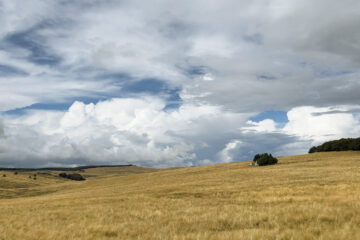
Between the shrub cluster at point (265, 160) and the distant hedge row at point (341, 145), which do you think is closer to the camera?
the shrub cluster at point (265, 160)

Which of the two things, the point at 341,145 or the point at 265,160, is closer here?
the point at 265,160

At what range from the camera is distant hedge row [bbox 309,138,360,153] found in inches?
3103

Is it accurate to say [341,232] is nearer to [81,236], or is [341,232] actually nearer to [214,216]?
[214,216]

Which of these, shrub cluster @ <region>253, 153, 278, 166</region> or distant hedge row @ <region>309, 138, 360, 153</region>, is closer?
shrub cluster @ <region>253, 153, 278, 166</region>

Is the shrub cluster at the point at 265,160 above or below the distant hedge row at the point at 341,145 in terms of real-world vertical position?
below

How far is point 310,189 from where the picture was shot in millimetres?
23875

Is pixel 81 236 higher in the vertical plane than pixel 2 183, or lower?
higher

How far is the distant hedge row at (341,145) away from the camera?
78812mm

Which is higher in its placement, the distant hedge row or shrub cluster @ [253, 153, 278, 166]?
the distant hedge row

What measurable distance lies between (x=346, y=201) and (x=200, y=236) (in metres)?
10.8

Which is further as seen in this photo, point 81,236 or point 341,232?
point 81,236

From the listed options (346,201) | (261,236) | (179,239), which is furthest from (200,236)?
(346,201)

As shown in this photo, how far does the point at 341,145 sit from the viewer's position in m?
83.5

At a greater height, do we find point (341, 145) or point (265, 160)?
point (341, 145)
